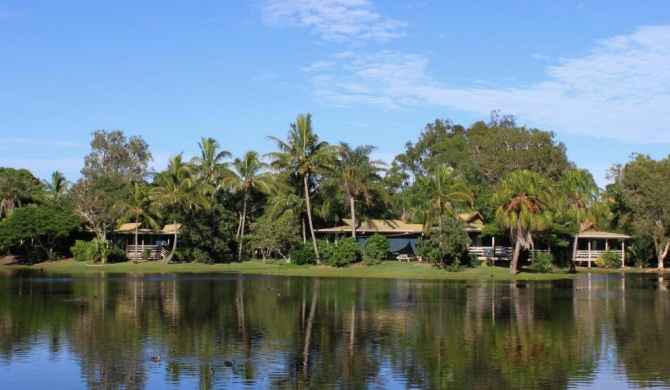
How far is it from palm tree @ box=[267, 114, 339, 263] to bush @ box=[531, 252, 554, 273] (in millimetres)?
18901

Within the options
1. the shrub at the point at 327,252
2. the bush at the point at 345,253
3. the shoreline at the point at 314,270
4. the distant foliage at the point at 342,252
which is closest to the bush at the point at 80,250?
the shoreline at the point at 314,270

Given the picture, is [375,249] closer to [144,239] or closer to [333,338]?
[144,239]

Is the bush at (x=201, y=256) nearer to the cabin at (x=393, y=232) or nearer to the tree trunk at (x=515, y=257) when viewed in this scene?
the cabin at (x=393, y=232)

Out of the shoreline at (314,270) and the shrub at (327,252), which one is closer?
the shoreline at (314,270)

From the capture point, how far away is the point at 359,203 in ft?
246

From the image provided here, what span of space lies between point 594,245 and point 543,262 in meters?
16.0

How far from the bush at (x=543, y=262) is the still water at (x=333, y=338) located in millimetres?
15816

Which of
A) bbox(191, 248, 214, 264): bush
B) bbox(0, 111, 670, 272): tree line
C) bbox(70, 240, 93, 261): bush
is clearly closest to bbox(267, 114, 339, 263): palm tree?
bbox(0, 111, 670, 272): tree line

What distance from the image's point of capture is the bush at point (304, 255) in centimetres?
6944

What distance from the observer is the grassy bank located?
58.6 metres

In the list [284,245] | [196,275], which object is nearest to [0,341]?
[196,275]

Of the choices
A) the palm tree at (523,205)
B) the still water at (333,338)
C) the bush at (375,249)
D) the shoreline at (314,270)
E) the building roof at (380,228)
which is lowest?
the still water at (333,338)

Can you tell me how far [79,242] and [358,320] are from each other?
53986 millimetres

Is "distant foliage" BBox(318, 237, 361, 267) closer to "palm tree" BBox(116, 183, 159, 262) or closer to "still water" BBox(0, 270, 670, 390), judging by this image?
"palm tree" BBox(116, 183, 159, 262)
